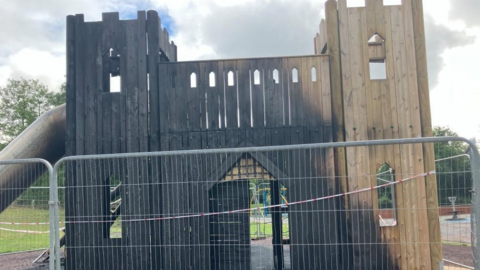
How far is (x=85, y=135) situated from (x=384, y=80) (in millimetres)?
6885

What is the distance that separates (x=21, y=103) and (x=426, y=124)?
3834 cm

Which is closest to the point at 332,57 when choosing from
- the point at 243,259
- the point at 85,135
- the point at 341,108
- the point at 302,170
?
the point at 341,108

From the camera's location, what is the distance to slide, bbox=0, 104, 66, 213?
8.95 metres

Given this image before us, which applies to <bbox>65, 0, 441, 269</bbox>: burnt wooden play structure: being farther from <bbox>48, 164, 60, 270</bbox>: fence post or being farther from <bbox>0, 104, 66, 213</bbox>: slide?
<bbox>48, 164, 60, 270</bbox>: fence post

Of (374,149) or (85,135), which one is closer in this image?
(374,149)

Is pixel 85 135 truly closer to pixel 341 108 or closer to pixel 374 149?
pixel 341 108

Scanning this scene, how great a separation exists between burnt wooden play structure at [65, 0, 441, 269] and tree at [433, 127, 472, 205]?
0.53 m

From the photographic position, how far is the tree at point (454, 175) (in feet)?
20.0

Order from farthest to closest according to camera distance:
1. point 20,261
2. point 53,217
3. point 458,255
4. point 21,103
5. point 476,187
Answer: point 21,103 → point 20,261 → point 458,255 → point 53,217 → point 476,187

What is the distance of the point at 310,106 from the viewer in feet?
29.7

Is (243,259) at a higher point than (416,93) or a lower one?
lower

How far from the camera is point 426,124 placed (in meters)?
8.98

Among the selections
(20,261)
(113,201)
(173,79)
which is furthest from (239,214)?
(20,261)

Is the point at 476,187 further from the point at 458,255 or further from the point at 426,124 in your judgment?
the point at 458,255
